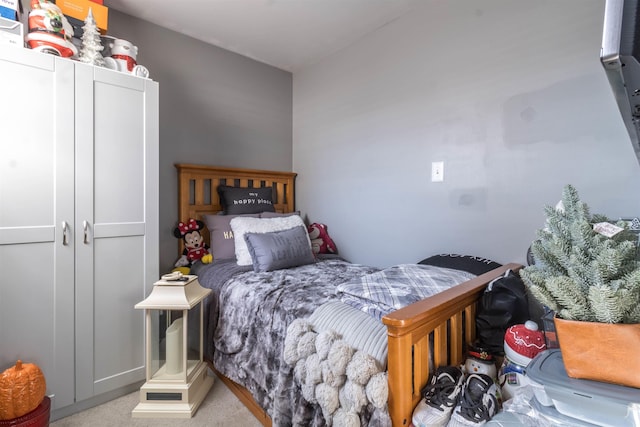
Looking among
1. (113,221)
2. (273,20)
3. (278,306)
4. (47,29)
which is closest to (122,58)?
(47,29)

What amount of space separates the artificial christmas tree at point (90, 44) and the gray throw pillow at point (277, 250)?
4.34ft

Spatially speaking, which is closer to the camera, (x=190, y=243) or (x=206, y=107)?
(x=190, y=243)

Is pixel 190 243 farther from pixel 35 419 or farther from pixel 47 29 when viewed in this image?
pixel 47 29

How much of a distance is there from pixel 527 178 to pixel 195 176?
236 centimetres

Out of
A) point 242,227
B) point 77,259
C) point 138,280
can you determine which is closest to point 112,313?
point 138,280

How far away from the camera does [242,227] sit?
2.30m

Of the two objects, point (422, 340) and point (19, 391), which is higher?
point (422, 340)

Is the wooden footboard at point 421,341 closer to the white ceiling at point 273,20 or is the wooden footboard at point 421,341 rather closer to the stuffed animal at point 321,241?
the stuffed animal at point 321,241

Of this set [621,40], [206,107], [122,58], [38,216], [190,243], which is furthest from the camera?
[206,107]

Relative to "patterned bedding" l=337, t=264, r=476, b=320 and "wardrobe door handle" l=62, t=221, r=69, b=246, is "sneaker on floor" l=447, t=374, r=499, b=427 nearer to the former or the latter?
"patterned bedding" l=337, t=264, r=476, b=320

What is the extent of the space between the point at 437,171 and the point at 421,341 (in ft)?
4.35

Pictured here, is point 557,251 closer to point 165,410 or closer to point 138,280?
point 165,410

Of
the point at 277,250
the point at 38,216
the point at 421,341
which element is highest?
the point at 38,216

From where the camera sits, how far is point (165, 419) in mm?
1573
